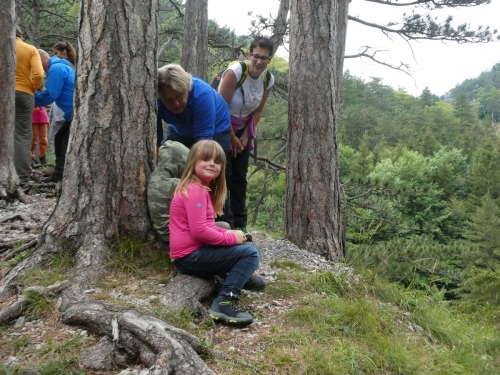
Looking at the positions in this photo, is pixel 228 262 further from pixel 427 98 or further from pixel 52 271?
pixel 427 98

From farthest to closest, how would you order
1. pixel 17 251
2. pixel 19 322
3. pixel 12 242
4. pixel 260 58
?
pixel 260 58
pixel 12 242
pixel 17 251
pixel 19 322

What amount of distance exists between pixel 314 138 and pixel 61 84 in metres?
3.29

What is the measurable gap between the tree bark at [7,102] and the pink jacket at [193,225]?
3211 millimetres

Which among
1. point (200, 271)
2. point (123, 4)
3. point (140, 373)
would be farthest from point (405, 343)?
point (123, 4)

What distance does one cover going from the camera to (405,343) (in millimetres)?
2803

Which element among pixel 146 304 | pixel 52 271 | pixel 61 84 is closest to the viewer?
pixel 146 304

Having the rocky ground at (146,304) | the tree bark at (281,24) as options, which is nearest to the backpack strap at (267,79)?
the rocky ground at (146,304)

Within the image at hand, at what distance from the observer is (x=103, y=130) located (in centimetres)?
309

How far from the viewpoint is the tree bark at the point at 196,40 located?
9.16 metres

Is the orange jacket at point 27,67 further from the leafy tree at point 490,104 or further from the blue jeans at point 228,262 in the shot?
the leafy tree at point 490,104

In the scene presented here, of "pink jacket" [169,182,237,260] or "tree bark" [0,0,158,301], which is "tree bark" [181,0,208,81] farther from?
"pink jacket" [169,182,237,260]

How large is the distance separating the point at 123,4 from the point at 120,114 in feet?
2.52

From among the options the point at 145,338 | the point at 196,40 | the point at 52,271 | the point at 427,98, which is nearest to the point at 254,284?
the point at 145,338

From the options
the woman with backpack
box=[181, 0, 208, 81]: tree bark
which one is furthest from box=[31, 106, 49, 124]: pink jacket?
the woman with backpack
